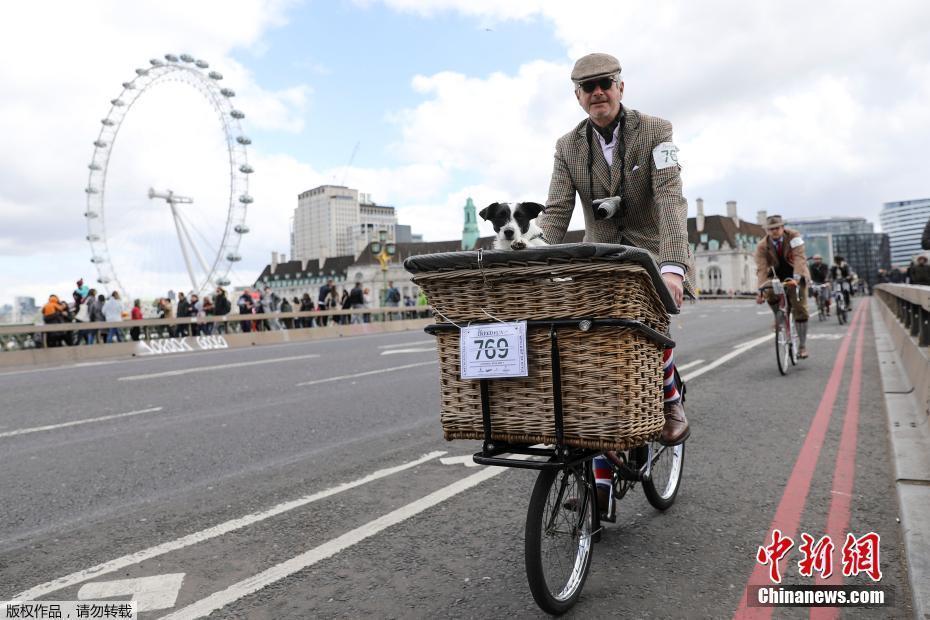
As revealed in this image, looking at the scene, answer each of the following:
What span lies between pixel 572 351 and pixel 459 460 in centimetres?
283

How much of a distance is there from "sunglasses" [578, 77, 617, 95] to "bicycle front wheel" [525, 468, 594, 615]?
1678 mm

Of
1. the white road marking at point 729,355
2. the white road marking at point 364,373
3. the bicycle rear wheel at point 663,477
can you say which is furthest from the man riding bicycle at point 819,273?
the bicycle rear wheel at point 663,477

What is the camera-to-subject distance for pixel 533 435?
2736mm

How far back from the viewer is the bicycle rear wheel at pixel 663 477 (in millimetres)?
3854

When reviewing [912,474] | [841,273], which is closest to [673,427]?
[912,474]

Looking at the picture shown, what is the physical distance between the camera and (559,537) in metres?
2.87

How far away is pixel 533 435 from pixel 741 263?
125 m

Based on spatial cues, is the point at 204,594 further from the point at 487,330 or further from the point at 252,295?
the point at 252,295

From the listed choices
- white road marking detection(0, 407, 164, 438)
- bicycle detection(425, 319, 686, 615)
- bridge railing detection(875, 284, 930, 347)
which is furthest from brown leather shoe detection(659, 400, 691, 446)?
white road marking detection(0, 407, 164, 438)

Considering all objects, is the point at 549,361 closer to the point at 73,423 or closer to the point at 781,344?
the point at 73,423

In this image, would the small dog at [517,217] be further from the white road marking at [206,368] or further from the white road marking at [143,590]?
the white road marking at [206,368]

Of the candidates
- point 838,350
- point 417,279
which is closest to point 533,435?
point 417,279

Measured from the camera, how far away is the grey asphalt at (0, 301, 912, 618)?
3072mm

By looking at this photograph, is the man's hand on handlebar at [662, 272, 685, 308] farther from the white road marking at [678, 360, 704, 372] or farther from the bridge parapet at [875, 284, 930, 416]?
the white road marking at [678, 360, 704, 372]
